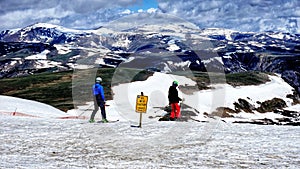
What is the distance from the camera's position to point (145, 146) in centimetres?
1920

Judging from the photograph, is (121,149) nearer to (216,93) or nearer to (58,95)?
(58,95)

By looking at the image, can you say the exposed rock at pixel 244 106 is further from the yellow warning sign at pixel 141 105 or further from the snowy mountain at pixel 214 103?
the yellow warning sign at pixel 141 105

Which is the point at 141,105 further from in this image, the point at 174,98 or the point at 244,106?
the point at 244,106

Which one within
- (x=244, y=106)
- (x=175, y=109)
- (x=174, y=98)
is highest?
(x=174, y=98)

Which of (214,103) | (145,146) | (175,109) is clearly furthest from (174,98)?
(214,103)

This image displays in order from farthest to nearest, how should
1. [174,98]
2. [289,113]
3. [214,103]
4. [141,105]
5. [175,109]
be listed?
[289,113] < [214,103] < [175,109] < [174,98] < [141,105]

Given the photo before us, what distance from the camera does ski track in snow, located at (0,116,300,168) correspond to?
52.9 feet

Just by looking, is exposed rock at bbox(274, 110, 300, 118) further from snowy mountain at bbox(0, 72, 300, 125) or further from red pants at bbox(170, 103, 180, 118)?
red pants at bbox(170, 103, 180, 118)

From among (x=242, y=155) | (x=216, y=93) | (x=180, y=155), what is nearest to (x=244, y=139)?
(x=242, y=155)

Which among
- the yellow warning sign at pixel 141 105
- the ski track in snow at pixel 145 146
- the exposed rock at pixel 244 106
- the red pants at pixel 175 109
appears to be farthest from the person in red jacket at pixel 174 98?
the exposed rock at pixel 244 106

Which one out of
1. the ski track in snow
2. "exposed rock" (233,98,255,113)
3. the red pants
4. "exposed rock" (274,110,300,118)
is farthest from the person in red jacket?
"exposed rock" (274,110,300,118)

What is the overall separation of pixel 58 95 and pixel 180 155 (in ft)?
251

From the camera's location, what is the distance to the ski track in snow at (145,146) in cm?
1611

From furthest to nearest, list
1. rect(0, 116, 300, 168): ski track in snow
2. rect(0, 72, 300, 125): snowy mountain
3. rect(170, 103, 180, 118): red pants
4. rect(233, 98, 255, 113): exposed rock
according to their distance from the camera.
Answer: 1. rect(233, 98, 255, 113): exposed rock
2. rect(0, 72, 300, 125): snowy mountain
3. rect(170, 103, 180, 118): red pants
4. rect(0, 116, 300, 168): ski track in snow
